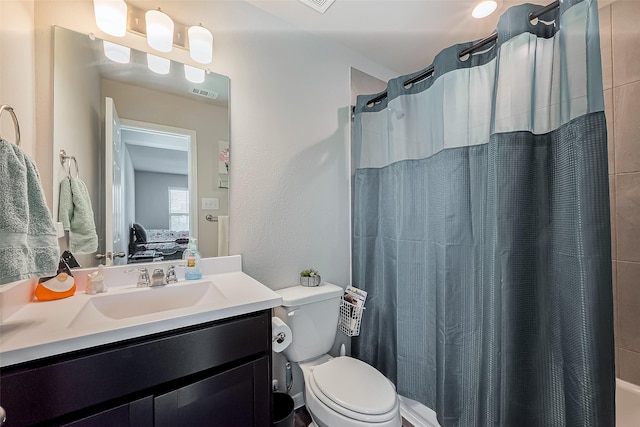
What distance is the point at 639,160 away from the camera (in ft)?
4.07

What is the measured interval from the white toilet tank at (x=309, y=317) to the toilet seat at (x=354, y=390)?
104 mm

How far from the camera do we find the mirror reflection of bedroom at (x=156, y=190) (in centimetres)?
120

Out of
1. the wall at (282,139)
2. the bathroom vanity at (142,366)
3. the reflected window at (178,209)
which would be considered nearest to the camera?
the bathroom vanity at (142,366)

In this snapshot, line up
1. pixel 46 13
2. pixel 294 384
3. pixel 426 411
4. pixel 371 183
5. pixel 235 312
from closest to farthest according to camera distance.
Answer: pixel 235 312
pixel 46 13
pixel 426 411
pixel 294 384
pixel 371 183

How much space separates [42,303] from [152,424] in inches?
23.1

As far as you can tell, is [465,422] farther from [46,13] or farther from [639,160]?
[46,13]

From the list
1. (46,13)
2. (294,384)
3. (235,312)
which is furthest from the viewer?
(294,384)

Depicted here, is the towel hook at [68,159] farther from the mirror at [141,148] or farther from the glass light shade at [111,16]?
the glass light shade at [111,16]

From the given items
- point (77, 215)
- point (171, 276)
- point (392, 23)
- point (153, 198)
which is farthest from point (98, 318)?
point (392, 23)

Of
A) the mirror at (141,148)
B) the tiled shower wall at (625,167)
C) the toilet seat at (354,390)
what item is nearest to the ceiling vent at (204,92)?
the mirror at (141,148)

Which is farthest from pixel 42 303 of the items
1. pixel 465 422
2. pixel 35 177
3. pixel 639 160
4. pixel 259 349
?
pixel 639 160

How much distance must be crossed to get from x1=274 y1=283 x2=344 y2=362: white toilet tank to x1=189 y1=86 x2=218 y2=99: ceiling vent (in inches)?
44.1

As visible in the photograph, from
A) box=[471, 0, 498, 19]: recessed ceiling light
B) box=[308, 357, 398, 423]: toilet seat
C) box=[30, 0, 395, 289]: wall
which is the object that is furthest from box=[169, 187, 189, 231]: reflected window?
box=[471, 0, 498, 19]: recessed ceiling light

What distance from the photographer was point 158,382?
2.44 feet
